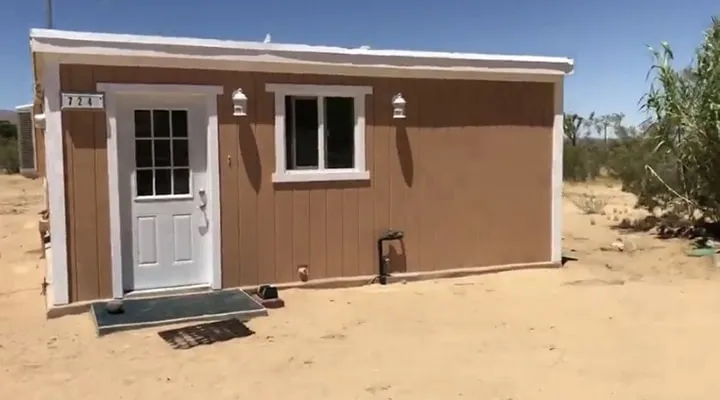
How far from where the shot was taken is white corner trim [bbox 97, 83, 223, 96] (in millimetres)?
6659

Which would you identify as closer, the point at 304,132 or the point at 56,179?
the point at 56,179

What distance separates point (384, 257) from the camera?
8.09 metres

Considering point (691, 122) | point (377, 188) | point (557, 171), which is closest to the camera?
point (377, 188)

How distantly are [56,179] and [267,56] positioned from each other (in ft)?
7.91

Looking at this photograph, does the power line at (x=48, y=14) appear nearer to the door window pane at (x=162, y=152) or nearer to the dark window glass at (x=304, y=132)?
the door window pane at (x=162, y=152)

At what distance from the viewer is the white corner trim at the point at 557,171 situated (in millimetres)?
8859

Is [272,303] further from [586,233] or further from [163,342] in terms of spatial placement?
[586,233]

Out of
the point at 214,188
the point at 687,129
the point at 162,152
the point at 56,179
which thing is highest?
the point at 687,129

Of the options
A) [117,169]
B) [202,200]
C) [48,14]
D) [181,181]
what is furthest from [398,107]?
[48,14]

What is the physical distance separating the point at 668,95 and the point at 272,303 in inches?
288

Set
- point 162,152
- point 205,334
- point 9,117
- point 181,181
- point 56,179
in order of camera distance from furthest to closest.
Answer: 1. point 9,117
2. point 181,181
3. point 162,152
4. point 56,179
5. point 205,334

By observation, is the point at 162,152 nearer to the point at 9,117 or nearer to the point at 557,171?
the point at 557,171

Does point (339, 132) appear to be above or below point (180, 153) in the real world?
above

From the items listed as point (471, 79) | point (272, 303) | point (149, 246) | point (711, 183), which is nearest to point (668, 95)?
point (711, 183)
